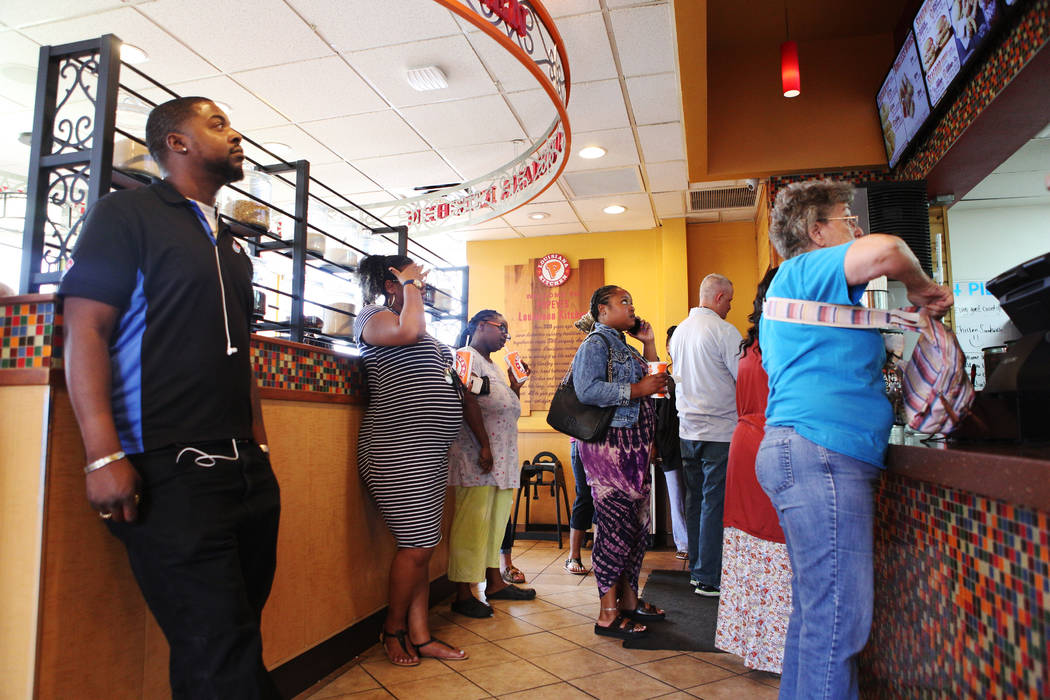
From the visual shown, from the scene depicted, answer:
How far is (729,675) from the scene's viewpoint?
2.39m

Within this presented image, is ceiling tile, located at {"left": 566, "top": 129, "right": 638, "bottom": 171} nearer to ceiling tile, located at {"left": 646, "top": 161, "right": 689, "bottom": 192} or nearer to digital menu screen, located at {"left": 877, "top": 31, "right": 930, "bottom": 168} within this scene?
ceiling tile, located at {"left": 646, "top": 161, "right": 689, "bottom": 192}

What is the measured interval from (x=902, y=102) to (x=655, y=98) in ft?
4.70

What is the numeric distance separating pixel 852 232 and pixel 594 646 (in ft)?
6.21

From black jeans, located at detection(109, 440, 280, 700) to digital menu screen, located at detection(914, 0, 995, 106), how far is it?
10.8ft

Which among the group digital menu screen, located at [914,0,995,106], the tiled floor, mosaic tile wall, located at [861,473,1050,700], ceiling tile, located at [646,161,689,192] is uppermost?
ceiling tile, located at [646,161,689,192]

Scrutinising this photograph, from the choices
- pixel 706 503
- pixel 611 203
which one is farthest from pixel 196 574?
pixel 611 203

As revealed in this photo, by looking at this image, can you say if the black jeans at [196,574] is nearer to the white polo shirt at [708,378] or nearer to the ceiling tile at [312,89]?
the white polo shirt at [708,378]

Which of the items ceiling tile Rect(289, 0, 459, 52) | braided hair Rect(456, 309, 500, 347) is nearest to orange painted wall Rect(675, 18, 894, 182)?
ceiling tile Rect(289, 0, 459, 52)

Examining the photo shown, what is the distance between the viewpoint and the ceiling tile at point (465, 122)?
4.46m

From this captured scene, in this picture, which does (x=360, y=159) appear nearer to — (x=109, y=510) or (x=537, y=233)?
(x=537, y=233)

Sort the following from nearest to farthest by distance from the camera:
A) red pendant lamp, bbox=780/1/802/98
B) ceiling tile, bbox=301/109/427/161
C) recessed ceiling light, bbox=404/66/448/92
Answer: red pendant lamp, bbox=780/1/802/98, recessed ceiling light, bbox=404/66/448/92, ceiling tile, bbox=301/109/427/161

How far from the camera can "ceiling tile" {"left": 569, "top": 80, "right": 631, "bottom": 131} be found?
4137 mm

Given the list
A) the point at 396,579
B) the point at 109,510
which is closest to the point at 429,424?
the point at 396,579

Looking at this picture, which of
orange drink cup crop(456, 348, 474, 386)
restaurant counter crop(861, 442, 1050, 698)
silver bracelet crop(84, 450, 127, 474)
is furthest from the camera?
orange drink cup crop(456, 348, 474, 386)
